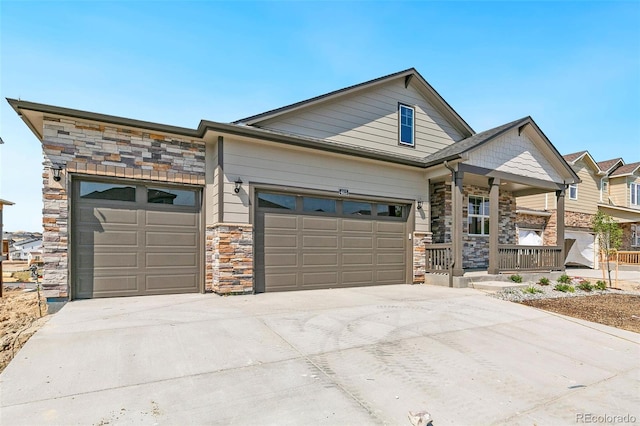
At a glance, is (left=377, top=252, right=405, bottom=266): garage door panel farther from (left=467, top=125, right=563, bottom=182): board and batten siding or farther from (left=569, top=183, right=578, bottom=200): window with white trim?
(left=569, top=183, right=578, bottom=200): window with white trim

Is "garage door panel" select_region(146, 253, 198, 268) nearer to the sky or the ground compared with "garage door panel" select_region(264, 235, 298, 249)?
nearer to the ground

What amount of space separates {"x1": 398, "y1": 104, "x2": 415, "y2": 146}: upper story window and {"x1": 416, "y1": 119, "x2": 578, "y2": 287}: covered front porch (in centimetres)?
155

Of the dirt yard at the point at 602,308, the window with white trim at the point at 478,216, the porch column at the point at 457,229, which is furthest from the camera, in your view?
the window with white trim at the point at 478,216

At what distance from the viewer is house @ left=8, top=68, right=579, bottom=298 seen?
671cm

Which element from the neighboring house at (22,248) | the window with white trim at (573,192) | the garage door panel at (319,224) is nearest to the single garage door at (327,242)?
the garage door panel at (319,224)

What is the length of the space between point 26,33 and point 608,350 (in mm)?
11157

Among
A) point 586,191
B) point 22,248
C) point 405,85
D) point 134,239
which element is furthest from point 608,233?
point 22,248

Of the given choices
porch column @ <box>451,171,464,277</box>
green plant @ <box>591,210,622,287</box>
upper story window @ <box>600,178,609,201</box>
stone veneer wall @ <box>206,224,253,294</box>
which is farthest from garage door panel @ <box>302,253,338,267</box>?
upper story window @ <box>600,178,609,201</box>

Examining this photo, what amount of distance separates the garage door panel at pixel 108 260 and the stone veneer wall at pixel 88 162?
1.06 feet

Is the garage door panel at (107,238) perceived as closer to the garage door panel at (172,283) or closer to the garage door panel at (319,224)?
the garage door panel at (172,283)

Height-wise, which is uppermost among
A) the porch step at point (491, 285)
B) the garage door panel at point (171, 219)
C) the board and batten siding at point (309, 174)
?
the board and batten siding at point (309, 174)

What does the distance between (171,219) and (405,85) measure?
29.0ft

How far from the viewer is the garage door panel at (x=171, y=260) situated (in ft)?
23.8

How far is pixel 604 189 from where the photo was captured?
2142 cm
